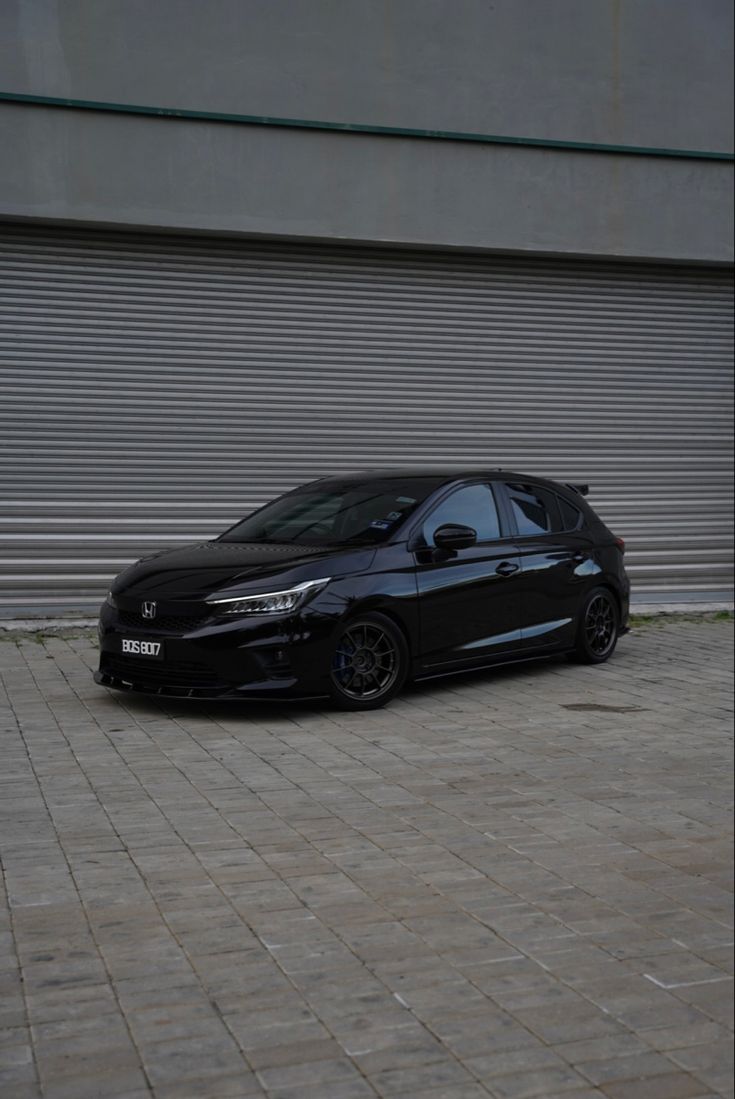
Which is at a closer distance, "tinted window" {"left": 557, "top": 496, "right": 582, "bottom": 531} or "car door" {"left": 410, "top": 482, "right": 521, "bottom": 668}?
"car door" {"left": 410, "top": 482, "right": 521, "bottom": 668}

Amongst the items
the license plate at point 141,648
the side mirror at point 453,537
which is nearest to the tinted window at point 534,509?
the side mirror at point 453,537

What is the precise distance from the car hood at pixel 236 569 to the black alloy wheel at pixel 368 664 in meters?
0.38

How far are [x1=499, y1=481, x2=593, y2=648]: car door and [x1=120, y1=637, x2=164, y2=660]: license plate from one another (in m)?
2.66

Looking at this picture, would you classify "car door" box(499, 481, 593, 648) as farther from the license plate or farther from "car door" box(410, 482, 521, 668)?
the license plate

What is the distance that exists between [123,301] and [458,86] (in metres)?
3.93

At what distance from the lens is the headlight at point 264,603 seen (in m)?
8.42

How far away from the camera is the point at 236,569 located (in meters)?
8.77

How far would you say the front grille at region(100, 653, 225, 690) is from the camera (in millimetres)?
8414

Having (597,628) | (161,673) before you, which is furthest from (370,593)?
(597,628)

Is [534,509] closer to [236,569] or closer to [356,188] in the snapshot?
[236,569]

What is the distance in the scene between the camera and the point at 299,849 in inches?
229

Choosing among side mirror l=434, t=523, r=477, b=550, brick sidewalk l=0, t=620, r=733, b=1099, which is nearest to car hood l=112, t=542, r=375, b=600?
side mirror l=434, t=523, r=477, b=550

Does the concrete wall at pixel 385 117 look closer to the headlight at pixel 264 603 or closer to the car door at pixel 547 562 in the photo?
the car door at pixel 547 562

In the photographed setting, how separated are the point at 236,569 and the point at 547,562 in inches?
96.6
